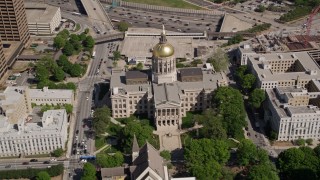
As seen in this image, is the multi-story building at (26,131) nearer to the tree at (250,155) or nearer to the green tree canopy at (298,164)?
the tree at (250,155)

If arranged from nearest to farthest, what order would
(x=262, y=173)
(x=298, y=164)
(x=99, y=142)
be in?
(x=262, y=173), (x=298, y=164), (x=99, y=142)

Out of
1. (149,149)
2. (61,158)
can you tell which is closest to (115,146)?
(61,158)

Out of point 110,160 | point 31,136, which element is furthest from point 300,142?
point 31,136

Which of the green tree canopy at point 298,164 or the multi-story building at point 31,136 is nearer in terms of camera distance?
the green tree canopy at point 298,164

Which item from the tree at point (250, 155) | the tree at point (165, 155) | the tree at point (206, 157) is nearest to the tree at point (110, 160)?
the tree at point (165, 155)

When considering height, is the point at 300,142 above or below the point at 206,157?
above

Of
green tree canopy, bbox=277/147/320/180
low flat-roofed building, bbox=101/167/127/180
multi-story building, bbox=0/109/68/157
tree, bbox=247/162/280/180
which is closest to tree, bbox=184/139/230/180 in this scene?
tree, bbox=247/162/280/180

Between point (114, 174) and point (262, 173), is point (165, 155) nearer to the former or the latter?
point (114, 174)
